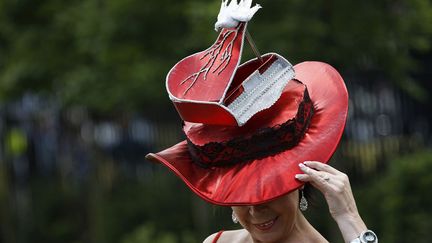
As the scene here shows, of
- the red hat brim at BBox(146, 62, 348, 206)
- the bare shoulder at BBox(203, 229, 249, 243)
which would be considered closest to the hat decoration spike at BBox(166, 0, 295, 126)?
the red hat brim at BBox(146, 62, 348, 206)

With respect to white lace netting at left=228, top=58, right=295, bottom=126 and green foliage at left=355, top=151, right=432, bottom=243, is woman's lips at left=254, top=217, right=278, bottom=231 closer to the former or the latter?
white lace netting at left=228, top=58, right=295, bottom=126

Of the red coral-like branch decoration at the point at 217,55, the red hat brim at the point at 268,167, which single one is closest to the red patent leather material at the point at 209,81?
the red coral-like branch decoration at the point at 217,55

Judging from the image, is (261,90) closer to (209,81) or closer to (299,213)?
(209,81)

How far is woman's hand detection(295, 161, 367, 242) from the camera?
3100 millimetres

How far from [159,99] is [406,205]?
2684 millimetres

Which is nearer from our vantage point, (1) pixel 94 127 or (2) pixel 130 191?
(2) pixel 130 191

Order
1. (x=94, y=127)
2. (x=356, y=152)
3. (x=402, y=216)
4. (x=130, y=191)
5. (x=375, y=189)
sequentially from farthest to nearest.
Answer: (x=94, y=127) → (x=130, y=191) → (x=356, y=152) → (x=375, y=189) → (x=402, y=216)

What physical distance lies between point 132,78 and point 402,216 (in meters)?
2.78

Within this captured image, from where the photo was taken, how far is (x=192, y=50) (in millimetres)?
9094

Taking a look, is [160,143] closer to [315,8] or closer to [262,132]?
[315,8]

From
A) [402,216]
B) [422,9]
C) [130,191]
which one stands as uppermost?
[422,9]

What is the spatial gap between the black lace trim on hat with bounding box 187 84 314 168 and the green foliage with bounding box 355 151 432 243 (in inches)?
195

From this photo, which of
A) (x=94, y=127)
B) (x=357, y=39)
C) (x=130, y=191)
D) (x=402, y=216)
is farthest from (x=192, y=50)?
(x=94, y=127)

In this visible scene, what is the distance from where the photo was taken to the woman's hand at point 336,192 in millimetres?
3100
